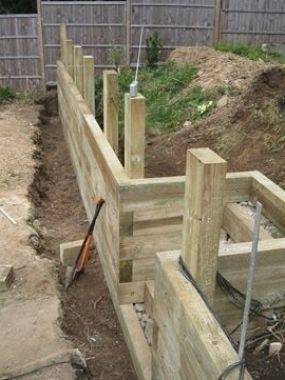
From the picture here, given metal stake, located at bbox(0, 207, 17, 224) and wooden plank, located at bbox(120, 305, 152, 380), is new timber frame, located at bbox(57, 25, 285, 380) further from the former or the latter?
metal stake, located at bbox(0, 207, 17, 224)

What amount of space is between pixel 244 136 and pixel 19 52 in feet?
23.9

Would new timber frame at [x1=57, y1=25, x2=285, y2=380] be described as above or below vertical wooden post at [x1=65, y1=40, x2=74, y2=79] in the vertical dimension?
below

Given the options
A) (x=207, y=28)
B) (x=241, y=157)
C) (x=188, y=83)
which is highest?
(x=207, y=28)

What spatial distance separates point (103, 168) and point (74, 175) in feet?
10.3

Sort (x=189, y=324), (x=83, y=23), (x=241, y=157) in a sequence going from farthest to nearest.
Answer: (x=83, y=23) → (x=241, y=157) → (x=189, y=324)

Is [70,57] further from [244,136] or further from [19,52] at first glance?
[19,52]

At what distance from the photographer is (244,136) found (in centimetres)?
603

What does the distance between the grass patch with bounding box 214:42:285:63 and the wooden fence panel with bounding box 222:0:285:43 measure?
0.61m

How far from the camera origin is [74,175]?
7.11 metres

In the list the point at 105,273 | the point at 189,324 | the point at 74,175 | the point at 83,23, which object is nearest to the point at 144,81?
the point at 83,23

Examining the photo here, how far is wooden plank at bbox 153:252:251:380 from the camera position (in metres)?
1.86

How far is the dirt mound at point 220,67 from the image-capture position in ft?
25.8

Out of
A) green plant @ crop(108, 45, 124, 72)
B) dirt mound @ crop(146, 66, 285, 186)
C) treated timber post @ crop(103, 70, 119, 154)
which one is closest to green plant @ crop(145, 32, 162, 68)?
green plant @ crop(108, 45, 124, 72)

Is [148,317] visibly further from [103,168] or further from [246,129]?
[246,129]
